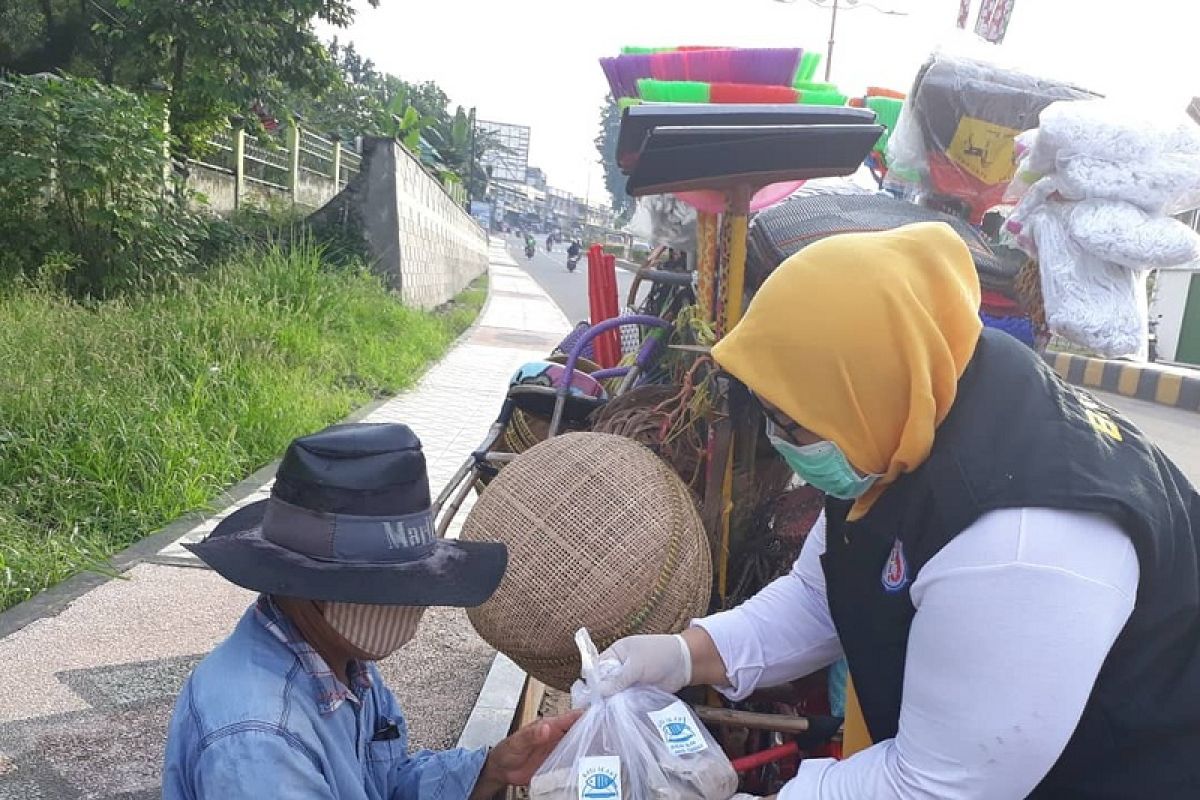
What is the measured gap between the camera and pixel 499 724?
2816 millimetres

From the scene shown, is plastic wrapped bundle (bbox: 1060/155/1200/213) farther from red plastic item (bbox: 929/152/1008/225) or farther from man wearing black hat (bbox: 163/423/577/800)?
man wearing black hat (bbox: 163/423/577/800)

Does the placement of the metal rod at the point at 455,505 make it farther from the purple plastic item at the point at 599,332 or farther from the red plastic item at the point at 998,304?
the red plastic item at the point at 998,304

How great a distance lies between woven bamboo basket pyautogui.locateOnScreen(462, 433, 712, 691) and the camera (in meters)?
1.90

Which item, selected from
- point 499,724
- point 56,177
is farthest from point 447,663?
point 56,177

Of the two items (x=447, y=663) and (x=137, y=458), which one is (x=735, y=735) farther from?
(x=137, y=458)

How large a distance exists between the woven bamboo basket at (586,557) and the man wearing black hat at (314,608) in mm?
399

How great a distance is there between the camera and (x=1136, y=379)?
12234 millimetres

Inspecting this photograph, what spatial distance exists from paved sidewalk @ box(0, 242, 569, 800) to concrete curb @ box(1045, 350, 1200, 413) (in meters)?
9.42

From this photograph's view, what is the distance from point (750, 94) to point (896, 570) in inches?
53.0

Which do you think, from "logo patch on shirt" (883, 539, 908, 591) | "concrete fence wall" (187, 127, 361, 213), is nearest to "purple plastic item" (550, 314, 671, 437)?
"logo patch on shirt" (883, 539, 908, 591)

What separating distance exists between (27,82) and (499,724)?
650 cm

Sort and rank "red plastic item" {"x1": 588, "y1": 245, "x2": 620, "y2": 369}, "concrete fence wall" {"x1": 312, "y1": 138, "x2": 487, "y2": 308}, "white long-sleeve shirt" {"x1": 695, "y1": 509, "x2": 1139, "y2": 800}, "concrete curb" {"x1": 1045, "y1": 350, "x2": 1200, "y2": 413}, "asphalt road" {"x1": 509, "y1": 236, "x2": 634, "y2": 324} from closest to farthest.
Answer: "white long-sleeve shirt" {"x1": 695, "y1": 509, "x2": 1139, "y2": 800}, "red plastic item" {"x1": 588, "y1": 245, "x2": 620, "y2": 369}, "concrete fence wall" {"x1": 312, "y1": 138, "x2": 487, "y2": 308}, "concrete curb" {"x1": 1045, "y1": 350, "x2": 1200, "y2": 413}, "asphalt road" {"x1": 509, "y1": 236, "x2": 634, "y2": 324}

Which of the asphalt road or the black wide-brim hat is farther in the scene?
the asphalt road

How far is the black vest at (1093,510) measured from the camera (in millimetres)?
1204
